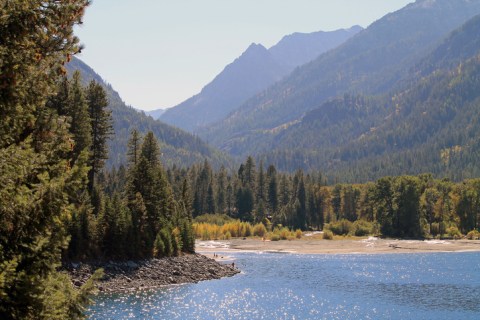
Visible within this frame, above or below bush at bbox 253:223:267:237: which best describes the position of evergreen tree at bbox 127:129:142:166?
above

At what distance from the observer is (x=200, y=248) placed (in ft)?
409

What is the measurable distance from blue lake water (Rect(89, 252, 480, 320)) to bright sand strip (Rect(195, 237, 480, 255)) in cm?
2518

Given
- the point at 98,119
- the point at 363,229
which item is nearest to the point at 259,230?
the point at 363,229

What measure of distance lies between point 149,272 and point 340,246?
68.1m

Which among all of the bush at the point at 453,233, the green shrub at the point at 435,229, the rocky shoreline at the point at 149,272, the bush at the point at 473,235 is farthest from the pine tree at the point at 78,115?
the green shrub at the point at 435,229

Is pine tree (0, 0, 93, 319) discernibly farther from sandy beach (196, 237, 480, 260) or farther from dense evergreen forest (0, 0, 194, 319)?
sandy beach (196, 237, 480, 260)

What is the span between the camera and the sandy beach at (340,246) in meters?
121

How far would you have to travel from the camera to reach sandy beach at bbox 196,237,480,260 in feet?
396

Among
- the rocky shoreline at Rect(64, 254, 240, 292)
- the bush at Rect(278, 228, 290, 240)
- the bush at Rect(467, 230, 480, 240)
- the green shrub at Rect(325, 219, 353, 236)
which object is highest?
the green shrub at Rect(325, 219, 353, 236)

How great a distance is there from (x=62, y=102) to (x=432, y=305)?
46713 millimetres

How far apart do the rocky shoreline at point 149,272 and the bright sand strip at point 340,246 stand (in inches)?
1381

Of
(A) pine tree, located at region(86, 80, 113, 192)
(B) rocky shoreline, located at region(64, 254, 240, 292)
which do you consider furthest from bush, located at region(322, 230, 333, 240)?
(A) pine tree, located at region(86, 80, 113, 192)

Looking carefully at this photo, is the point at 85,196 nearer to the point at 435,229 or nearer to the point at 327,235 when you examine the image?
the point at 327,235

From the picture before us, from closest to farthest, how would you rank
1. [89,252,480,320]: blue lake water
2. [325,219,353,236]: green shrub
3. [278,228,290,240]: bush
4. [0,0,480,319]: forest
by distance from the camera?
[0,0,480,319]: forest < [89,252,480,320]: blue lake water < [278,228,290,240]: bush < [325,219,353,236]: green shrub
